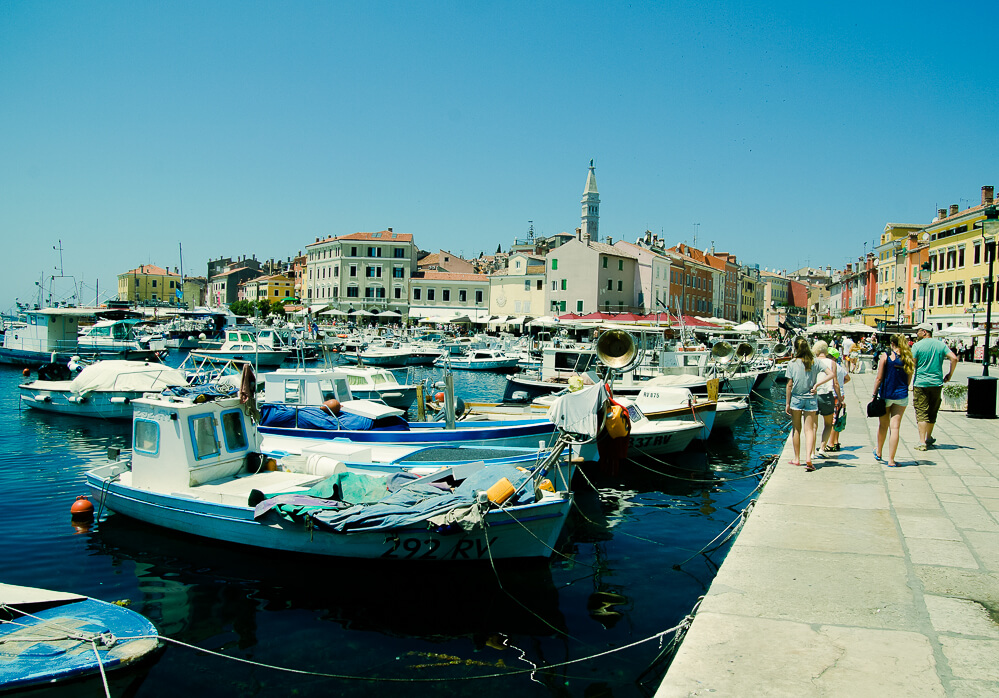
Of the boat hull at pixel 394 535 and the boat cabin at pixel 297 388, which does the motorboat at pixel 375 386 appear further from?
the boat hull at pixel 394 535

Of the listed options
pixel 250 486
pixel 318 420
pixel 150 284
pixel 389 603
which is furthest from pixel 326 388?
pixel 150 284

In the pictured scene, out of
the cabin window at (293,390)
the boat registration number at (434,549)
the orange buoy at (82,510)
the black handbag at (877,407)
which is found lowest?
the orange buoy at (82,510)

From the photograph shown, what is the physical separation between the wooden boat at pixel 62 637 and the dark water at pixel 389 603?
229mm

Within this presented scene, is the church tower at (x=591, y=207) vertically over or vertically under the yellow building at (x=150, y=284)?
over

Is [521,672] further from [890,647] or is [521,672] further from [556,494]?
[890,647]

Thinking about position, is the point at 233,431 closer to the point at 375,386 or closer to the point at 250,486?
the point at 250,486

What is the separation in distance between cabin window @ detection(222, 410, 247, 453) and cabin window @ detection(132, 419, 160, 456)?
3.39ft

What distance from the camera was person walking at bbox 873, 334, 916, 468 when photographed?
10.2 metres

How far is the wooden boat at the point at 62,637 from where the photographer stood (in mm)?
6359

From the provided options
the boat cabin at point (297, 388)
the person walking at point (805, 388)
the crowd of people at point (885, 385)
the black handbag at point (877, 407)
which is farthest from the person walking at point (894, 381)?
the boat cabin at point (297, 388)

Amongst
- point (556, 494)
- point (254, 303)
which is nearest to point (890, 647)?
point (556, 494)

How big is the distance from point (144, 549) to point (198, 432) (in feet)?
6.80

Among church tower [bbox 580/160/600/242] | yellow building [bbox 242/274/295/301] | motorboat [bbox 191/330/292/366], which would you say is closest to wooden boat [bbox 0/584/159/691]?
motorboat [bbox 191/330/292/366]

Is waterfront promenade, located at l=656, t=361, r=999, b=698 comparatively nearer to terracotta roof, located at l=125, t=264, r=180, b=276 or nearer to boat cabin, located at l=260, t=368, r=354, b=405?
boat cabin, located at l=260, t=368, r=354, b=405
